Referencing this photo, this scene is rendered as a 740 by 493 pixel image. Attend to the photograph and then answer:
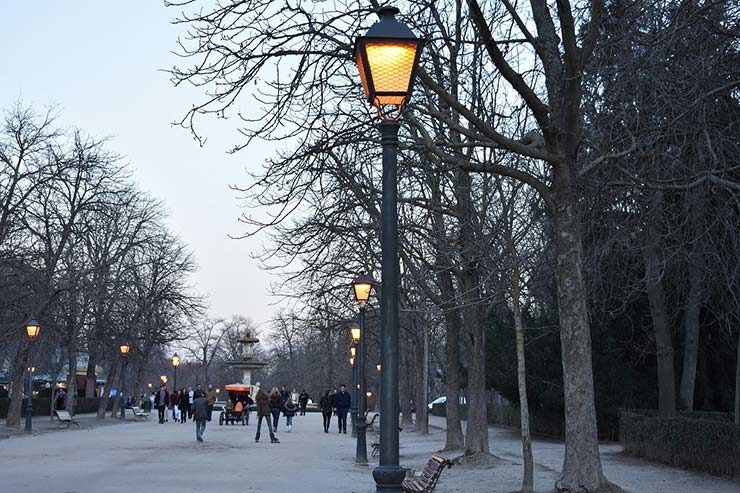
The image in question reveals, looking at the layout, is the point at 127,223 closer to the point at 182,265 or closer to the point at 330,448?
the point at 182,265

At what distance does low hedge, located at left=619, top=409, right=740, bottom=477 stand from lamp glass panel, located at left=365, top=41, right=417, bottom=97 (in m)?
13.7

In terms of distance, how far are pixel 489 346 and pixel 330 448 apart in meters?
10.6

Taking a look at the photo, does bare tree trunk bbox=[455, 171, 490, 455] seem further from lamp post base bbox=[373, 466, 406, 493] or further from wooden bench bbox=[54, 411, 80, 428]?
wooden bench bbox=[54, 411, 80, 428]

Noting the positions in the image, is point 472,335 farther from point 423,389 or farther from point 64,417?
point 64,417

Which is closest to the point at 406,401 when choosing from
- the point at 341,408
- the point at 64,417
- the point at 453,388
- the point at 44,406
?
the point at 341,408

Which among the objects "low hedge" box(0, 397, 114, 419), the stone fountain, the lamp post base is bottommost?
the lamp post base

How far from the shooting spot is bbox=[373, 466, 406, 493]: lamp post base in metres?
7.04

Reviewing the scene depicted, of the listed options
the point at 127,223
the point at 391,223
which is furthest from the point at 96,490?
the point at 127,223

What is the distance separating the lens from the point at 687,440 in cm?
2114

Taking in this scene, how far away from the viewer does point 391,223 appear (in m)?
7.60

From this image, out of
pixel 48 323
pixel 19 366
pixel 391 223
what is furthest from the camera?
pixel 48 323

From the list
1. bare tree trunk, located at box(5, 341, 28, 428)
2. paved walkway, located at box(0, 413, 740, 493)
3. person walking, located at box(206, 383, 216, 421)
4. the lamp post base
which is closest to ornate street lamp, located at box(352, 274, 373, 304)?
paved walkway, located at box(0, 413, 740, 493)

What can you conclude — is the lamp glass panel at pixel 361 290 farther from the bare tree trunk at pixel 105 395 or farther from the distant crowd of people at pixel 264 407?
the bare tree trunk at pixel 105 395

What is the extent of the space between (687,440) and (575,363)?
780cm
